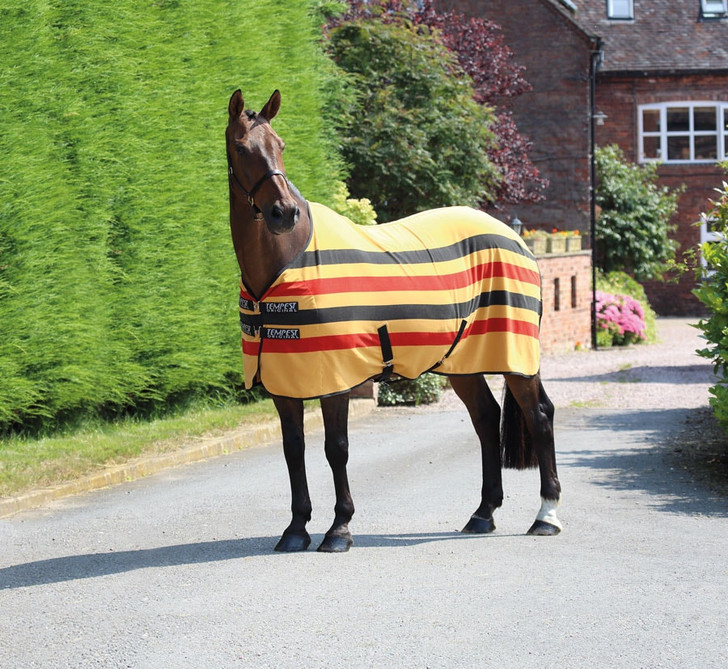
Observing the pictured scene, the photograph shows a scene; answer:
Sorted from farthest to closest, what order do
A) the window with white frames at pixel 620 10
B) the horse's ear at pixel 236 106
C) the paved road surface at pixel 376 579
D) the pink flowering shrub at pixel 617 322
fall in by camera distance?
1. the window with white frames at pixel 620 10
2. the pink flowering shrub at pixel 617 322
3. the horse's ear at pixel 236 106
4. the paved road surface at pixel 376 579

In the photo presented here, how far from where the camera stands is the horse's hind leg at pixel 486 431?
7207mm

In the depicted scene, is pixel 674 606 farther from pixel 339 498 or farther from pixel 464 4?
pixel 464 4

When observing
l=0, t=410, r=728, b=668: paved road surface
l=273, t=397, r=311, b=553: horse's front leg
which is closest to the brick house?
l=0, t=410, r=728, b=668: paved road surface

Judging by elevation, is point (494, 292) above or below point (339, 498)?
above

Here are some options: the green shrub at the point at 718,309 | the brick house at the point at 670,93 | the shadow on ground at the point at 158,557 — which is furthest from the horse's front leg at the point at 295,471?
the brick house at the point at 670,93

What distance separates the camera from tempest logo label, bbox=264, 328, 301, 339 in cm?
635

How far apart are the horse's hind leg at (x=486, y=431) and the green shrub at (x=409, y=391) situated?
24.3ft

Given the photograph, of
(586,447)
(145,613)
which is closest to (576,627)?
(145,613)

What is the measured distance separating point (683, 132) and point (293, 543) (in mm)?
31738

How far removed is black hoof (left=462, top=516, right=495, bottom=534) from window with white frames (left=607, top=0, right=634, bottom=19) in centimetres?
3198

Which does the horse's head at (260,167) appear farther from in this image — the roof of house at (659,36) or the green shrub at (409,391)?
the roof of house at (659,36)

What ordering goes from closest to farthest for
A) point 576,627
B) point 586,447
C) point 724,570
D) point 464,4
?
point 576,627, point 724,570, point 586,447, point 464,4

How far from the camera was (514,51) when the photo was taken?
104 feet

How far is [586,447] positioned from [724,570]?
190 inches
